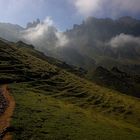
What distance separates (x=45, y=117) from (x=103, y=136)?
46.2 feet

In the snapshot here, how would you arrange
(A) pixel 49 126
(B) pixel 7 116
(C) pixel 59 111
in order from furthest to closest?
(C) pixel 59 111 < (B) pixel 7 116 < (A) pixel 49 126

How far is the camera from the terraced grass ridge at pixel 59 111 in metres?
55.7

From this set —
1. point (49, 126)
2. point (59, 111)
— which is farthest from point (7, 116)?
point (59, 111)

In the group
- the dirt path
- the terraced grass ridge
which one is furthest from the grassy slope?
the dirt path

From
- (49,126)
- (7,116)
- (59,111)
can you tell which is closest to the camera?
(49,126)

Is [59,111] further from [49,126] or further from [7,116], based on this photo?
[7,116]

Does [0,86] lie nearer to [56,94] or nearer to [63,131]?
[56,94]

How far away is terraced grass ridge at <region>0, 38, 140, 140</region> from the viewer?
55.7 meters

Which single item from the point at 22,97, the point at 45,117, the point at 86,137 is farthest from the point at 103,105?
the point at 86,137

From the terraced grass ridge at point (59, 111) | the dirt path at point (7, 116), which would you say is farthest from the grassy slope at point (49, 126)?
the dirt path at point (7, 116)

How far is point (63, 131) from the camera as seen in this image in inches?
2218

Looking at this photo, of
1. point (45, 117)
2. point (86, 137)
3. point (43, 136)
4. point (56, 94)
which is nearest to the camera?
point (43, 136)

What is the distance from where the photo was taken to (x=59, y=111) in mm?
77312

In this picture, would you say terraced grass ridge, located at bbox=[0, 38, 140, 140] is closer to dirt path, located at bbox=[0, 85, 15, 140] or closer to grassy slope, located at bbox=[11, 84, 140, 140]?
grassy slope, located at bbox=[11, 84, 140, 140]
